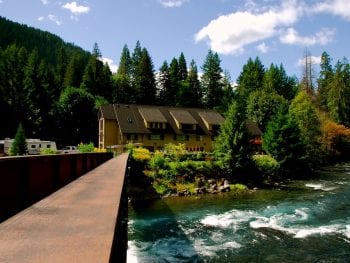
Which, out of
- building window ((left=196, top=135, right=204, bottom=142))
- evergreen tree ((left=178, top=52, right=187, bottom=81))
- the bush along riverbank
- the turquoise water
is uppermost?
evergreen tree ((left=178, top=52, right=187, bottom=81))

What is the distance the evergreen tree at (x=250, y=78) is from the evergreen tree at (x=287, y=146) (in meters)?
39.7

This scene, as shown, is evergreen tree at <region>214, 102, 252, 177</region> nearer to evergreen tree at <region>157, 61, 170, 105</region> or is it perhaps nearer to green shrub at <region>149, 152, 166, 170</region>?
green shrub at <region>149, 152, 166, 170</region>

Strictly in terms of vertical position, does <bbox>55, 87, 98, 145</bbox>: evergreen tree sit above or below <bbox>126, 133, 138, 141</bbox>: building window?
above

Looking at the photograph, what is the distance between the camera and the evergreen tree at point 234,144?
42656 mm

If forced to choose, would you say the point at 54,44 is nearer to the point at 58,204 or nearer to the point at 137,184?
the point at 137,184

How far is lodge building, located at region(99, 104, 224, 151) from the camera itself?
188ft

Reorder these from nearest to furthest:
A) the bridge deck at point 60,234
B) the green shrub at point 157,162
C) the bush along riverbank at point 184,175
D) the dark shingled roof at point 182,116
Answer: the bridge deck at point 60,234 < the bush along riverbank at point 184,175 < the green shrub at point 157,162 < the dark shingled roof at point 182,116

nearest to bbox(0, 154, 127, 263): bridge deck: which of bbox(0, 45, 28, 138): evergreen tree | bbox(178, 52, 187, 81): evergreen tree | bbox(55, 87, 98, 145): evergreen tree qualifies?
bbox(0, 45, 28, 138): evergreen tree

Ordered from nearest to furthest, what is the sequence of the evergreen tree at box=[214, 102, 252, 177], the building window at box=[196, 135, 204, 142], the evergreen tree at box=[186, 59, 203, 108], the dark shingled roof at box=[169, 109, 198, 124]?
the evergreen tree at box=[214, 102, 252, 177]
the dark shingled roof at box=[169, 109, 198, 124]
the building window at box=[196, 135, 204, 142]
the evergreen tree at box=[186, 59, 203, 108]

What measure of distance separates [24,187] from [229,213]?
2103 cm

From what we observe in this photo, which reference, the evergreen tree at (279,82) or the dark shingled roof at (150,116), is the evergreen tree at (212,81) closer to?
the evergreen tree at (279,82)

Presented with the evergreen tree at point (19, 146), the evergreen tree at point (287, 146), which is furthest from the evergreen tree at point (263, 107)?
the evergreen tree at point (19, 146)

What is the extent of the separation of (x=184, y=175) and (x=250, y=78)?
65230 millimetres

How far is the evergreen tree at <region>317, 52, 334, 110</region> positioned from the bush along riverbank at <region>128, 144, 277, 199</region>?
5484 cm
